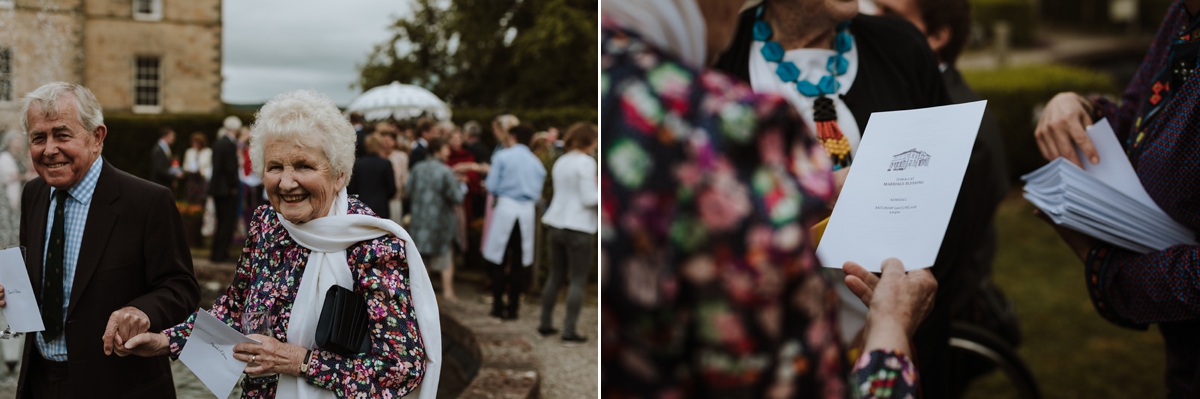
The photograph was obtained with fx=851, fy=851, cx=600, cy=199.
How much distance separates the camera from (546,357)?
5.38 m

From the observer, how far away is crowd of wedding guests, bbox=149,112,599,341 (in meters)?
5.28

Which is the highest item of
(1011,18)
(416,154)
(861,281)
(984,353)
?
(1011,18)

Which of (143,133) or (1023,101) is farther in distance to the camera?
(1023,101)

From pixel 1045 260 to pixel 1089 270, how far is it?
6.73m

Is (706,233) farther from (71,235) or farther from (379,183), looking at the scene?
(379,183)

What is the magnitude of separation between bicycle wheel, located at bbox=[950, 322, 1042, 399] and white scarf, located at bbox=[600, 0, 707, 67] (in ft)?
9.60

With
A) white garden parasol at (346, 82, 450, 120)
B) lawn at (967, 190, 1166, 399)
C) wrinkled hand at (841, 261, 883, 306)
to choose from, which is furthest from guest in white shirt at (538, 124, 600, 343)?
wrinkled hand at (841, 261, 883, 306)

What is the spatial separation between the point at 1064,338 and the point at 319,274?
5.80 m

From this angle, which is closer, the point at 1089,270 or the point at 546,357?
the point at 1089,270

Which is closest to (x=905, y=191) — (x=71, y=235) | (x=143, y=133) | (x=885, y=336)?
(x=885, y=336)

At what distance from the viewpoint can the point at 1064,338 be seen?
6.04m

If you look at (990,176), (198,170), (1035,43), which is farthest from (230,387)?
(1035,43)

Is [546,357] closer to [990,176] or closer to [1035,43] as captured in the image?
[990,176]

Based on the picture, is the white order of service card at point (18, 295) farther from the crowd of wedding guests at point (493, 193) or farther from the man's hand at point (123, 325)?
the crowd of wedding guests at point (493, 193)
